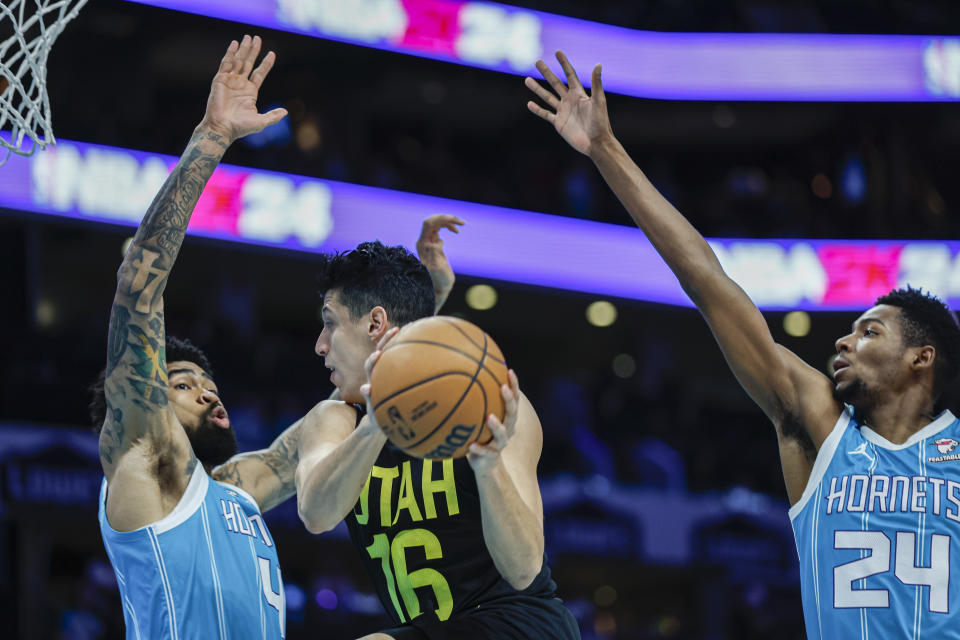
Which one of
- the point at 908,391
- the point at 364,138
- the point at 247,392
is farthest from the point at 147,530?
the point at 364,138

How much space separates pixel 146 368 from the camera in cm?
416

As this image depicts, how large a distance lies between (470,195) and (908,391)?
1296cm

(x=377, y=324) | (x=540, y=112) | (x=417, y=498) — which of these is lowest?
(x=417, y=498)

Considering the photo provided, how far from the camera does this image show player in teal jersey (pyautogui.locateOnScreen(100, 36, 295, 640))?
4.16 meters

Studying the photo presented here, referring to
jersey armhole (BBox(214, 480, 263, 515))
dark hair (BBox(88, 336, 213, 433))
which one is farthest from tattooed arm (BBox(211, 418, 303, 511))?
dark hair (BBox(88, 336, 213, 433))

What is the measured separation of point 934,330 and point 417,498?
7.11ft

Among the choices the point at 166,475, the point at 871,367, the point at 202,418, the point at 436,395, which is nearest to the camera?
the point at 436,395

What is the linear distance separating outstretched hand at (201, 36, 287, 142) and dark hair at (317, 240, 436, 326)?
26.6 inches

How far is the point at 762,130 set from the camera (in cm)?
2291

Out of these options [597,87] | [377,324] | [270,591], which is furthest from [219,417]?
[597,87]

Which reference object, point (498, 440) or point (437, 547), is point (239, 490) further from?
point (498, 440)

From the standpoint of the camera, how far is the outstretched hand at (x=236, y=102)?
4347 mm

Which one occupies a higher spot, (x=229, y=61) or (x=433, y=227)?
(x=229, y=61)

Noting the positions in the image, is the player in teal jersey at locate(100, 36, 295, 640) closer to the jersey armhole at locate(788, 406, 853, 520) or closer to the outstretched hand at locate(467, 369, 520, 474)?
the outstretched hand at locate(467, 369, 520, 474)
